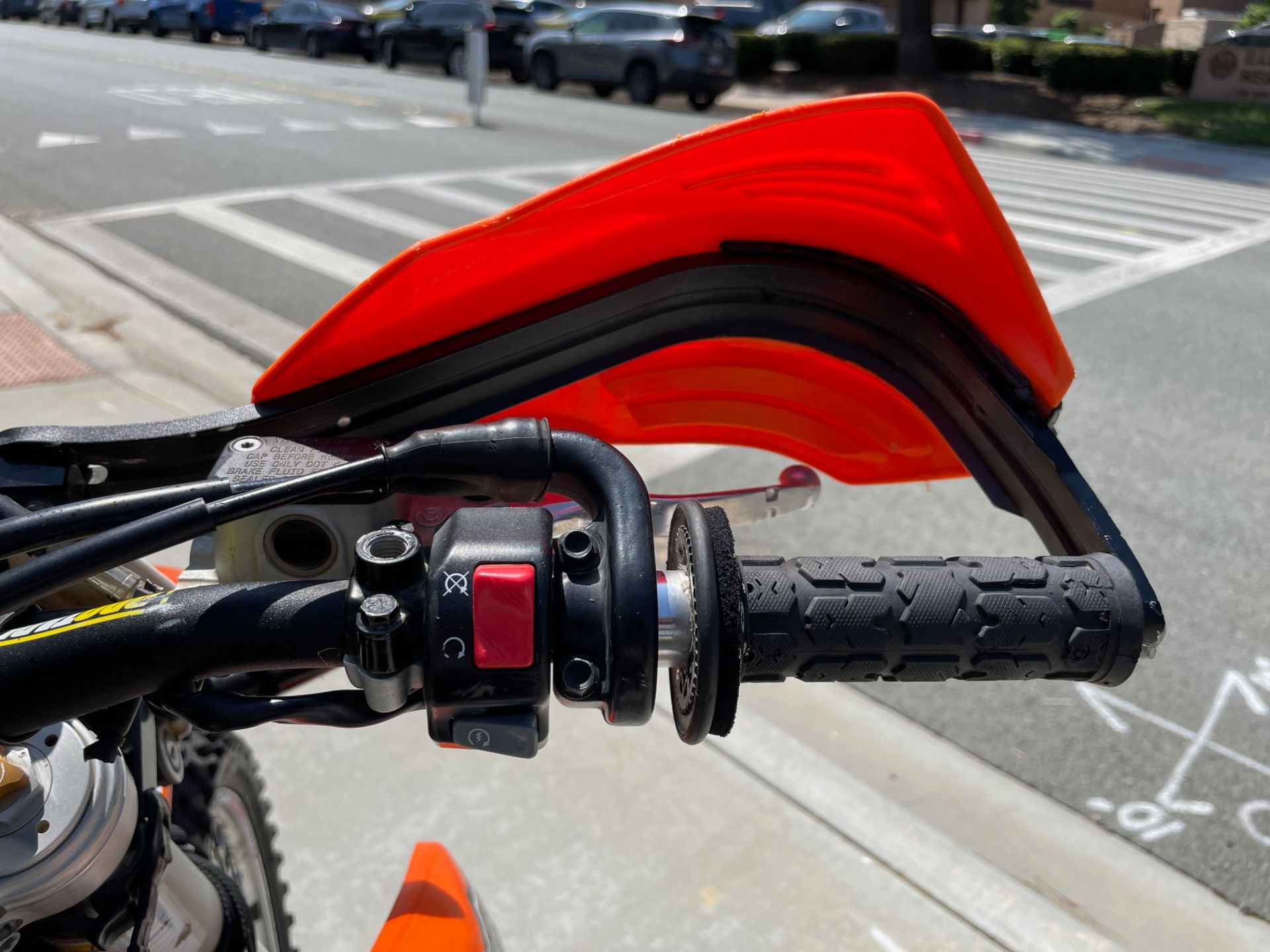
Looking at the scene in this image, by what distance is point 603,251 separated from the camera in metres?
1.55

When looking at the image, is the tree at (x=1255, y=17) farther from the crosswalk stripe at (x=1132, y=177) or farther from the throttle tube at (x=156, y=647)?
the throttle tube at (x=156, y=647)

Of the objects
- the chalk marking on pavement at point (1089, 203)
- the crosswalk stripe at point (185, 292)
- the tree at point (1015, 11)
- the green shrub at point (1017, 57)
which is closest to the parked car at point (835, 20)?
the green shrub at point (1017, 57)

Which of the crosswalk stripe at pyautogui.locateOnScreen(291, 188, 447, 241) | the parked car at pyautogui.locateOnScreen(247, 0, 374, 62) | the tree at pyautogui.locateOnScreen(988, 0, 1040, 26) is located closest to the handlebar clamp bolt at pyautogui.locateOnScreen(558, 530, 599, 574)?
the crosswalk stripe at pyautogui.locateOnScreen(291, 188, 447, 241)

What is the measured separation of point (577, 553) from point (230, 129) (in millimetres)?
14947

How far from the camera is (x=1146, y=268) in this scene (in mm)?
8695

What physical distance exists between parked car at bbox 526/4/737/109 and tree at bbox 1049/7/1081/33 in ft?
82.4

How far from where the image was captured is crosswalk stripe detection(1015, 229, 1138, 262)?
354 inches

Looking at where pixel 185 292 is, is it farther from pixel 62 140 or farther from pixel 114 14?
pixel 114 14

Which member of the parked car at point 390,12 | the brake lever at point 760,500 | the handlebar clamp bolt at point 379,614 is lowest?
the brake lever at point 760,500

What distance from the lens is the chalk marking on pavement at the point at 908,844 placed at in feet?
8.45

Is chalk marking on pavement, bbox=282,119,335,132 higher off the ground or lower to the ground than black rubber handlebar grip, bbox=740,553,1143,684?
higher

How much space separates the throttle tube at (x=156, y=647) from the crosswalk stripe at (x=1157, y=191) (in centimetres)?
1329

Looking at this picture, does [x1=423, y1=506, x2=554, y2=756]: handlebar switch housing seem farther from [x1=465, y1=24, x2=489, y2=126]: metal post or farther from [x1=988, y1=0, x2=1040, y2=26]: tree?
[x1=988, y1=0, x2=1040, y2=26]: tree

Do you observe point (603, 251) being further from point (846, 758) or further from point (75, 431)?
point (846, 758)
